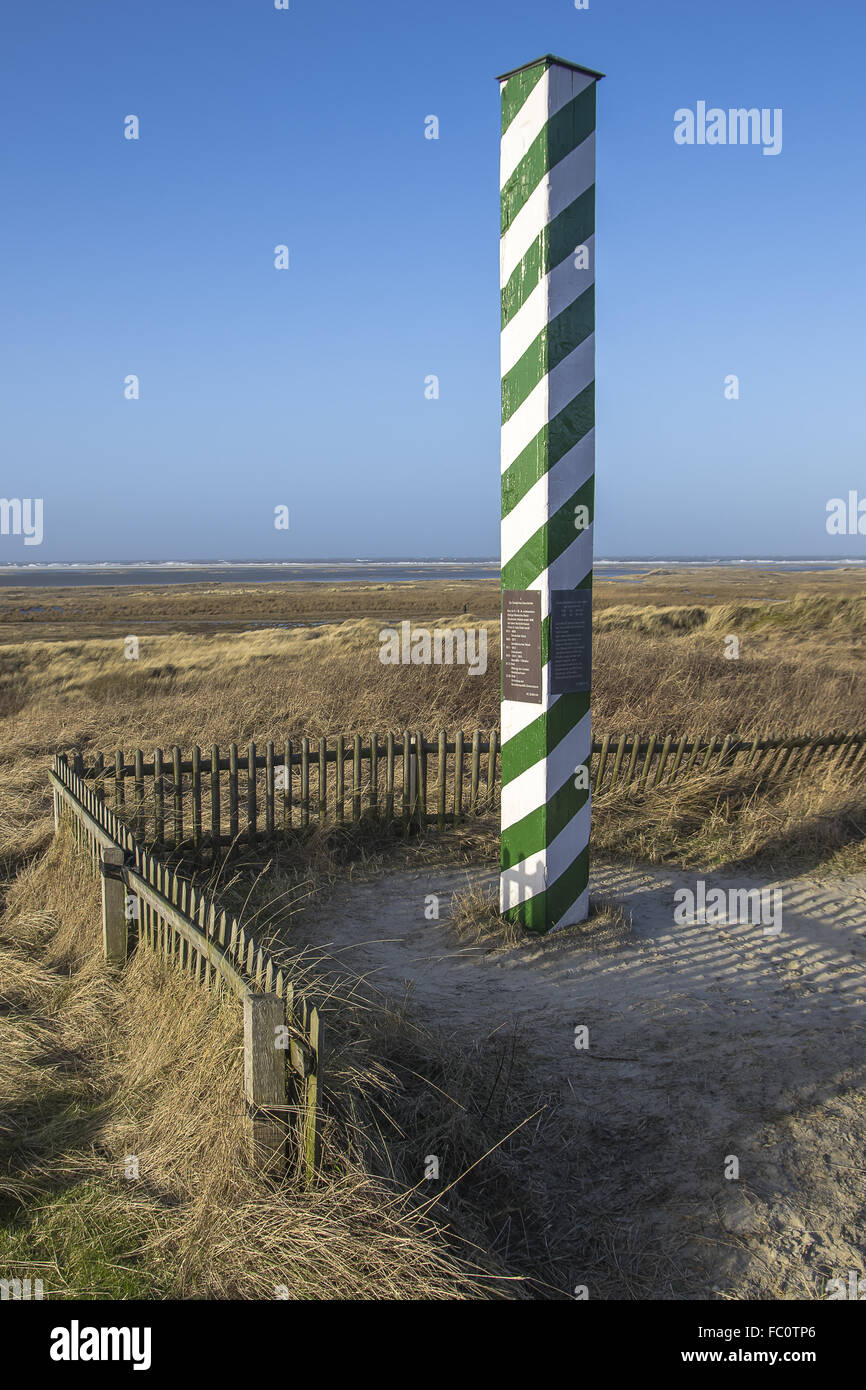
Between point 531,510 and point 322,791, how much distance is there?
3.42 metres

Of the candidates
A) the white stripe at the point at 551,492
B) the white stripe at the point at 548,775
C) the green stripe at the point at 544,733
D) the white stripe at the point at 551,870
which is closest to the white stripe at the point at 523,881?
the white stripe at the point at 551,870

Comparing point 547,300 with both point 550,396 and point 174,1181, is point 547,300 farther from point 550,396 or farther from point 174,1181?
point 174,1181

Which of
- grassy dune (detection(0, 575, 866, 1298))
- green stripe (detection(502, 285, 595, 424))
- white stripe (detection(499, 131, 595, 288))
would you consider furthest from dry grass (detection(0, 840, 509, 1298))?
white stripe (detection(499, 131, 595, 288))

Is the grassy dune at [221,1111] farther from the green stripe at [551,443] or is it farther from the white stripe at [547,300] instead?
the white stripe at [547,300]

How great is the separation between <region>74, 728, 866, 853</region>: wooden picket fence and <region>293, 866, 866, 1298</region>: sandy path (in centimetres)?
110

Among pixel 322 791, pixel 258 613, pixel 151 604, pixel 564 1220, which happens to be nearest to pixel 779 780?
pixel 322 791

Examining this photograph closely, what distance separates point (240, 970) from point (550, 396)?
3836 millimetres

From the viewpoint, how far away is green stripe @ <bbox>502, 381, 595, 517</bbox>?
5871 mm

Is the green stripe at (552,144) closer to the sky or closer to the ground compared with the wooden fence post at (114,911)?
closer to the sky

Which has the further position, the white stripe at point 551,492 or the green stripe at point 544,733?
the green stripe at point 544,733

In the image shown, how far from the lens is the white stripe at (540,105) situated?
5664 millimetres

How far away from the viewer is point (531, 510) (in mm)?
6000

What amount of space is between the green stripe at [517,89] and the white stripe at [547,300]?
0.90 m
